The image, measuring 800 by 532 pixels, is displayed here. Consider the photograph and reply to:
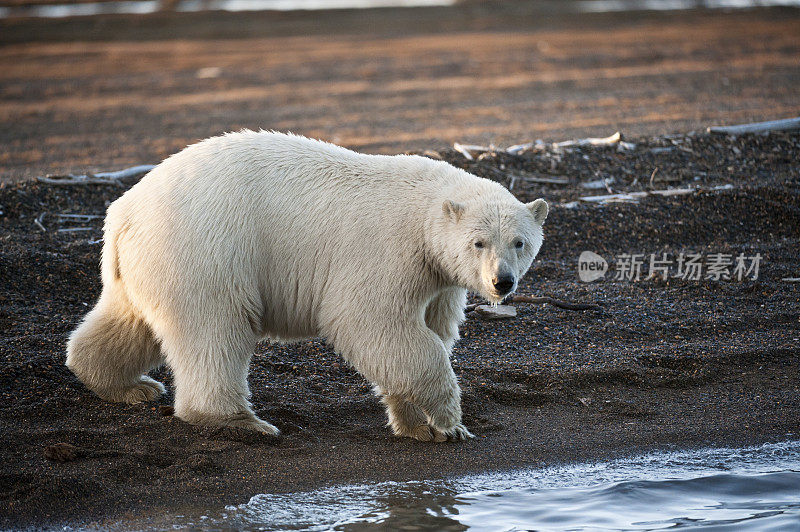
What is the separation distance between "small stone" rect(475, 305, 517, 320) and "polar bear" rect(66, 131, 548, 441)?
1867 mm

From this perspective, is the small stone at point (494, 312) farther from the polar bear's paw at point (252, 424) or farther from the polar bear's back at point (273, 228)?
the polar bear's paw at point (252, 424)

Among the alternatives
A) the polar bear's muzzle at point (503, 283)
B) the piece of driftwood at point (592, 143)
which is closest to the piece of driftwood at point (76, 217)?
the piece of driftwood at point (592, 143)

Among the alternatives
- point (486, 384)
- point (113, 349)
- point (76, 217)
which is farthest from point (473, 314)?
point (76, 217)

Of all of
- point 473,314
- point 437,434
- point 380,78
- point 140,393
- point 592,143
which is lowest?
point 437,434

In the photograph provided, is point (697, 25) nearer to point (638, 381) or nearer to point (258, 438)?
point (638, 381)

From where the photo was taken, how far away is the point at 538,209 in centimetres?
571

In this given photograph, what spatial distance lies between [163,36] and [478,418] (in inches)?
806

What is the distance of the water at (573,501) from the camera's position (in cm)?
520

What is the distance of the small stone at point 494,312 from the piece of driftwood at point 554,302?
29cm

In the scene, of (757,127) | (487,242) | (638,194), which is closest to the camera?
(487,242)

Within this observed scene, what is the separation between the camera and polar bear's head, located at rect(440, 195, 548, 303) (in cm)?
537

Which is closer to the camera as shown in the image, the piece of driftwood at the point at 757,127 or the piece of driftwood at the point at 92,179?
the piece of driftwood at the point at 92,179

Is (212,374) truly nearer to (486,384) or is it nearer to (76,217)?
(486,384)

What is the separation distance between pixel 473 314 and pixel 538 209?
258cm
